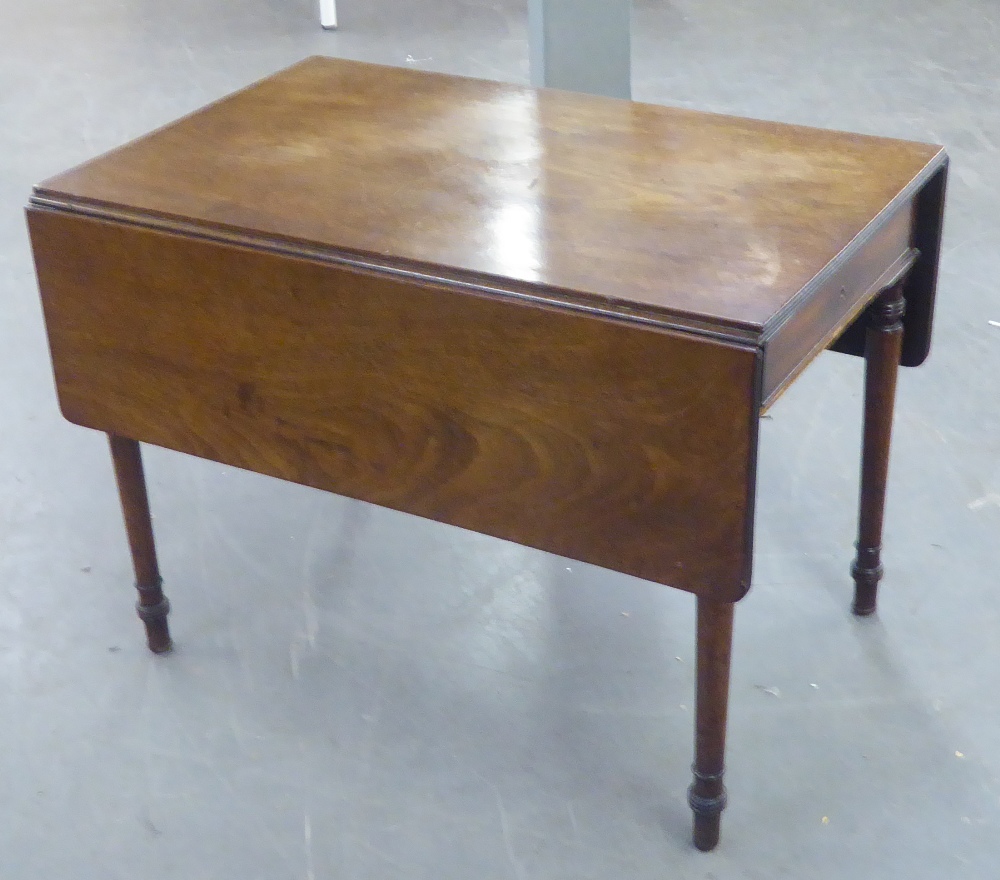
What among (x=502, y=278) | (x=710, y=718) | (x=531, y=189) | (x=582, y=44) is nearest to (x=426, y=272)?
(x=502, y=278)

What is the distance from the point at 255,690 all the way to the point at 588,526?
0.62 m

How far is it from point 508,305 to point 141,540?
2.31 ft

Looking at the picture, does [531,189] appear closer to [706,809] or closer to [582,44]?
[706,809]

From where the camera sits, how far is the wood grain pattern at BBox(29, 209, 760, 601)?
128cm

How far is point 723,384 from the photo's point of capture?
48.2 inches

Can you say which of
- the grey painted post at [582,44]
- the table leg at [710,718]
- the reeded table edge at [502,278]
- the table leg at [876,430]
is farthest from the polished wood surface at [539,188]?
the grey painted post at [582,44]

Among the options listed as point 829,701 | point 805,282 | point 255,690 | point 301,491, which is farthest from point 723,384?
point 301,491

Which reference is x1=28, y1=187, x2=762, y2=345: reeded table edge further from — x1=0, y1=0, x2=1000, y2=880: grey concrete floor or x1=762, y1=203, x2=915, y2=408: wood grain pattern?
x1=0, y1=0, x2=1000, y2=880: grey concrete floor

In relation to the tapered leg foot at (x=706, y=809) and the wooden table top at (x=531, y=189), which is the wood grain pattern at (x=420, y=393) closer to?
the wooden table top at (x=531, y=189)

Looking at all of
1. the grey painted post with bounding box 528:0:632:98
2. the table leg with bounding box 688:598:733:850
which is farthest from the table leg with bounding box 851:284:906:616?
the grey painted post with bounding box 528:0:632:98

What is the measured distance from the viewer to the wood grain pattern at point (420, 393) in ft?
4.19

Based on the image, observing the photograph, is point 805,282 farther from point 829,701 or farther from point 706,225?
point 829,701

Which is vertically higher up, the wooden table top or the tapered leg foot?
the wooden table top

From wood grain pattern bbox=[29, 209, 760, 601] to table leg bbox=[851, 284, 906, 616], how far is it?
470 millimetres
